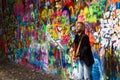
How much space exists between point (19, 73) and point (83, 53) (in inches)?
142

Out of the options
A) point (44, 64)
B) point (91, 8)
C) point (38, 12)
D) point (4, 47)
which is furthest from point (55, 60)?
point (4, 47)

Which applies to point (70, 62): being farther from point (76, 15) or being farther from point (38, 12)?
point (38, 12)

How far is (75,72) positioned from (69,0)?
5.84ft

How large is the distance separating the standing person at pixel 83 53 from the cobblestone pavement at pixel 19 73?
177cm

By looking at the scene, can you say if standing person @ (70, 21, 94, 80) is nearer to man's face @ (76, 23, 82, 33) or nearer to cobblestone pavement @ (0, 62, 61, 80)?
man's face @ (76, 23, 82, 33)

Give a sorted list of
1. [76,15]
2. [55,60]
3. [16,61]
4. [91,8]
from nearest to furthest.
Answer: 1. [91,8]
2. [76,15]
3. [55,60]
4. [16,61]

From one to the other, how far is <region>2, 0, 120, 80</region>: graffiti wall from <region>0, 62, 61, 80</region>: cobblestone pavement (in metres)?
0.18

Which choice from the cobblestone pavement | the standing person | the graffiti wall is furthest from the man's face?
the cobblestone pavement

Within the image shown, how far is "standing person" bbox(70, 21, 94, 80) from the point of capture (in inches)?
300

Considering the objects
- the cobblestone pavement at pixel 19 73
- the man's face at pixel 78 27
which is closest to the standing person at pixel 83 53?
the man's face at pixel 78 27

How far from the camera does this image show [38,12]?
10344 mm

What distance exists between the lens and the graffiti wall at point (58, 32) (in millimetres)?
7086

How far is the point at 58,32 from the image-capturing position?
30.5 ft

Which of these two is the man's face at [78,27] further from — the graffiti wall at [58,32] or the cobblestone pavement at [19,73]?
the cobblestone pavement at [19,73]
